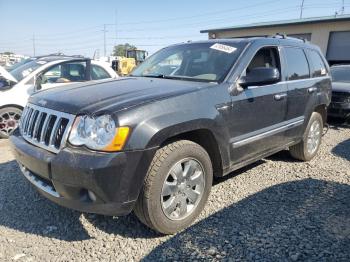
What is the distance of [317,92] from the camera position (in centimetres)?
513

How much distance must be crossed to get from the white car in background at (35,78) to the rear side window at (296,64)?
4.08m

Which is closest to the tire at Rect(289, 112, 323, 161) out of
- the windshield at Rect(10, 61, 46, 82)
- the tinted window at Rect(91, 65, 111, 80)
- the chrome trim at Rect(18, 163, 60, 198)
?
the chrome trim at Rect(18, 163, 60, 198)

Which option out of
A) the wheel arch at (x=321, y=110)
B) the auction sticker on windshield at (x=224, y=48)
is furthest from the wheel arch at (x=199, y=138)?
the wheel arch at (x=321, y=110)

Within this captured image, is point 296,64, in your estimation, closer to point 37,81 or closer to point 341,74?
point 37,81

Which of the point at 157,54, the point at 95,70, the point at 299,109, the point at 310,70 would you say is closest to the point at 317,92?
the point at 310,70

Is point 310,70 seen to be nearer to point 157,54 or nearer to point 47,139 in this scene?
point 157,54

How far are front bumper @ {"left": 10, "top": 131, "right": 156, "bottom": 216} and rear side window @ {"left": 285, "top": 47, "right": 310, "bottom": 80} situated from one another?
8.90 feet

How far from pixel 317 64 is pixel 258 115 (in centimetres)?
220

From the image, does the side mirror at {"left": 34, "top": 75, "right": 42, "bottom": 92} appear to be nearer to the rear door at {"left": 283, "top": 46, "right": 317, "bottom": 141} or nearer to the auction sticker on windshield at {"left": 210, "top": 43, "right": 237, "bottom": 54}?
the auction sticker on windshield at {"left": 210, "top": 43, "right": 237, "bottom": 54}

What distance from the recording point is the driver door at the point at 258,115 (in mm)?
3551

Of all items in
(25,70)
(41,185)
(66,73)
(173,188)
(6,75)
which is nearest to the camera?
(41,185)

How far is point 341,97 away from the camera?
852 cm

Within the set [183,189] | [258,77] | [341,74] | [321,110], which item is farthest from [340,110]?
[183,189]

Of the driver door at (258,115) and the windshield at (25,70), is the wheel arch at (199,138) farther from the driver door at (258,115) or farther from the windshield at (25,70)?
the windshield at (25,70)
